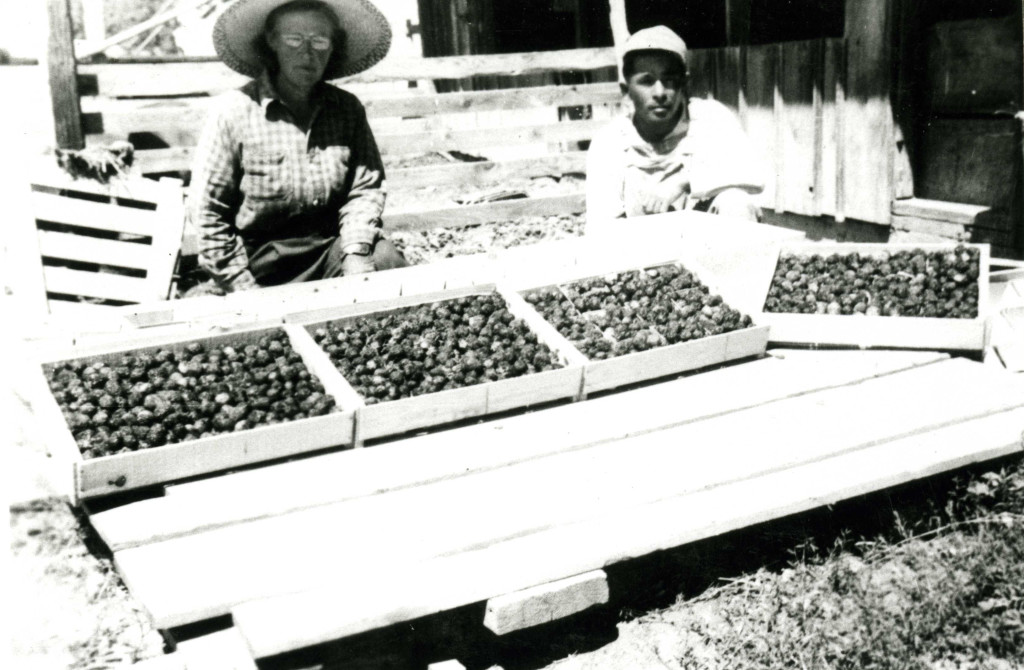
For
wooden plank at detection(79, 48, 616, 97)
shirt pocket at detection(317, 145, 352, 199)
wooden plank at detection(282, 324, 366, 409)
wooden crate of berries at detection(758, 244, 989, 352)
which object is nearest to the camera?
wooden plank at detection(282, 324, 366, 409)

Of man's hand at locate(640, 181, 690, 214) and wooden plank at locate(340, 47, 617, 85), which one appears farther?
wooden plank at locate(340, 47, 617, 85)

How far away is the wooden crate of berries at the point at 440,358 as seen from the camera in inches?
120

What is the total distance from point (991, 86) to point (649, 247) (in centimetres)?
325

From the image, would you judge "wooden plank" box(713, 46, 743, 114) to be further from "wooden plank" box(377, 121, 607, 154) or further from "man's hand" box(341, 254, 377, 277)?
"man's hand" box(341, 254, 377, 277)

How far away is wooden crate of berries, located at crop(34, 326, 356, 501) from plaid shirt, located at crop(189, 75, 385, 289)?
1514mm

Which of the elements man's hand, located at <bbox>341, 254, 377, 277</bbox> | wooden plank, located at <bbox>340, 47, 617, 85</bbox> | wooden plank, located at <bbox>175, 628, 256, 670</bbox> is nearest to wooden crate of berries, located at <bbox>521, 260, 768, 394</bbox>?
man's hand, located at <bbox>341, 254, 377, 277</bbox>

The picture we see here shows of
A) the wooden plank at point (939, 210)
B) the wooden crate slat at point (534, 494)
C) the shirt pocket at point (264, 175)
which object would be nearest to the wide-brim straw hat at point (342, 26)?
the shirt pocket at point (264, 175)

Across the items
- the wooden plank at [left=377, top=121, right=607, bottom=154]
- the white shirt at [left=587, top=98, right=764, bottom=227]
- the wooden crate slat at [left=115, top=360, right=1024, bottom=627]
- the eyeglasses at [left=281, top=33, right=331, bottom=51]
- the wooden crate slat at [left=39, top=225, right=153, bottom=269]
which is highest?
the eyeglasses at [left=281, top=33, right=331, bottom=51]

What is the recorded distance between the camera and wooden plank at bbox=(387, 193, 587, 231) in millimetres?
7859

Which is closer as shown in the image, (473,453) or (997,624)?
(997,624)

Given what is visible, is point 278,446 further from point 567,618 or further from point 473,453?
point 567,618

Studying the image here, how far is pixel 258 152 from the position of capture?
15.2 feet

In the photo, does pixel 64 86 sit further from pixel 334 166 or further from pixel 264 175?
pixel 334 166


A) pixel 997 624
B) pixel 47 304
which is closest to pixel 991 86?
pixel 997 624
